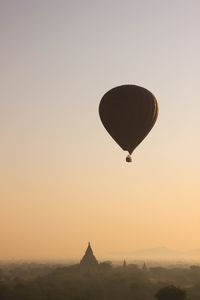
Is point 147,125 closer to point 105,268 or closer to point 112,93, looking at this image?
point 112,93

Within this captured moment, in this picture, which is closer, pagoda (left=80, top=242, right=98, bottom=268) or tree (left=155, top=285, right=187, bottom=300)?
tree (left=155, top=285, right=187, bottom=300)

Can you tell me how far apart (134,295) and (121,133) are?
146 ft

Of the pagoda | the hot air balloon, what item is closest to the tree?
the hot air balloon

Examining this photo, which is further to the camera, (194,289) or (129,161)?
(194,289)

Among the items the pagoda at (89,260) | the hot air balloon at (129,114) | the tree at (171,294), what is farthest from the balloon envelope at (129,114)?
the pagoda at (89,260)

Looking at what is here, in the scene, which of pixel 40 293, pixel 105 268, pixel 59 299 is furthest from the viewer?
pixel 105 268

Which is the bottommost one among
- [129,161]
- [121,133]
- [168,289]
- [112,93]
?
[168,289]

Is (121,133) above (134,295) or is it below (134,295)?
above

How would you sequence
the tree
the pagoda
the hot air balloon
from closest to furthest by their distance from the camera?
the hot air balloon, the tree, the pagoda

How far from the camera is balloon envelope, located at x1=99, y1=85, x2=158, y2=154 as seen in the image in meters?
33.0

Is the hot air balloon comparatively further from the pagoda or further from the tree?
the pagoda

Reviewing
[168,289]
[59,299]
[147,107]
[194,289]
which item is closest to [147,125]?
[147,107]

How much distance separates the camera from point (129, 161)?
30.7 m

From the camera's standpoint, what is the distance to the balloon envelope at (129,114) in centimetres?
3300
